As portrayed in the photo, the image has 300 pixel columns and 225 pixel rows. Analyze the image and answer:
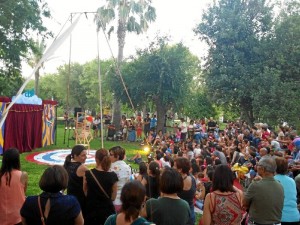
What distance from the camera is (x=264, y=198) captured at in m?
3.80

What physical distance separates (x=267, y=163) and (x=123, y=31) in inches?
932

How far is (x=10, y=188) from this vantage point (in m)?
3.83

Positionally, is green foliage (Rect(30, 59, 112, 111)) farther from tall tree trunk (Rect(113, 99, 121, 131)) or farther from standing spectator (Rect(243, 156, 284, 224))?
standing spectator (Rect(243, 156, 284, 224))

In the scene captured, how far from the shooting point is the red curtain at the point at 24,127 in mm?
14844

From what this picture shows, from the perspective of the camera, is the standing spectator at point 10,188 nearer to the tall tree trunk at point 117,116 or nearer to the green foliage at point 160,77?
the green foliage at point 160,77

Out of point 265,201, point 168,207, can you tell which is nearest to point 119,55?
point 265,201

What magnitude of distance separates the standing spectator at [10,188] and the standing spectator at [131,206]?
167cm

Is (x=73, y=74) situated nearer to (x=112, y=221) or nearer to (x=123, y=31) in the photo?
(x=123, y=31)

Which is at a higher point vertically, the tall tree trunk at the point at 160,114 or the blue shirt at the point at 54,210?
the tall tree trunk at the point at 160,114

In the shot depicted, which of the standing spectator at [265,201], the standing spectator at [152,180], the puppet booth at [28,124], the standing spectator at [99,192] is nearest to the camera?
the standing spectator at [265,201]

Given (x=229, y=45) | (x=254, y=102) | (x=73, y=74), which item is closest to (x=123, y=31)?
(x=229, y=45)

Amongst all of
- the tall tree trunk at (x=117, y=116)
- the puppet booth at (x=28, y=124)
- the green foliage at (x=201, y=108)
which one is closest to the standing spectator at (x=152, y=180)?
the puppet booth at (x=28, y=124)

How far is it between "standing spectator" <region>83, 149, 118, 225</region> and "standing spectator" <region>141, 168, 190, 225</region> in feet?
3.03

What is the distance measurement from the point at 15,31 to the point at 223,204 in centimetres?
1357
